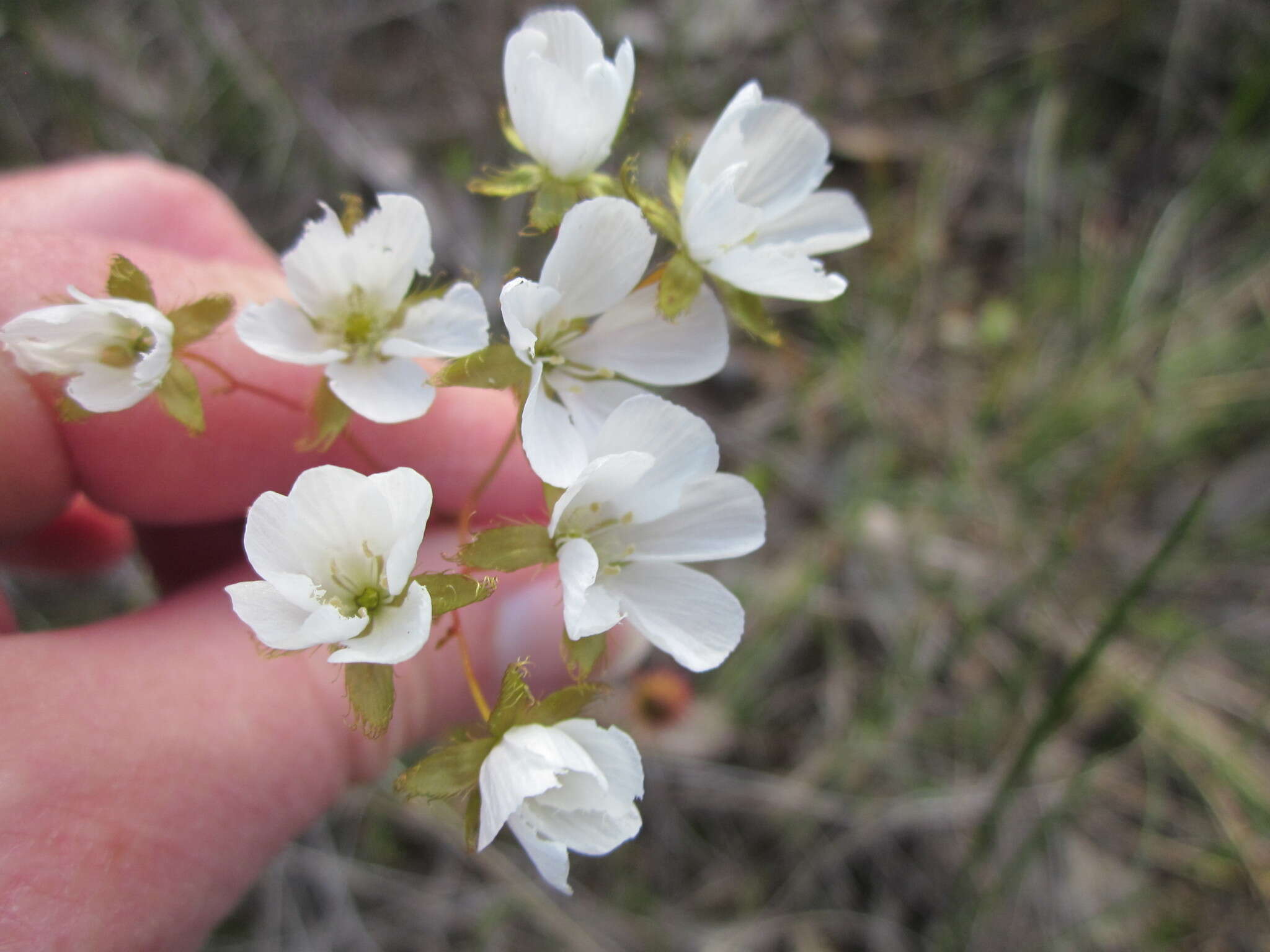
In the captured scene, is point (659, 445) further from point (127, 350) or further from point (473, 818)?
point (127, 350)

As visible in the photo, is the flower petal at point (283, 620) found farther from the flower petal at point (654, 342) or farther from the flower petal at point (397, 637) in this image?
the flower petal at point (654, 342)

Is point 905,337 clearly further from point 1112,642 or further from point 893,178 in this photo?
point 1112,642

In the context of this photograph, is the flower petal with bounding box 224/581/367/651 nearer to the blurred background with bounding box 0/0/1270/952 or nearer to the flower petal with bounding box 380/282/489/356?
the flower petal with bounding box 380/282/489/356

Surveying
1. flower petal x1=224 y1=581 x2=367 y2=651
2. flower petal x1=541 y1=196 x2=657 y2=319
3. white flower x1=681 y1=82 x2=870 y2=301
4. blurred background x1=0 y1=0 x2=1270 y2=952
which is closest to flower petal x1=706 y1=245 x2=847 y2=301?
white flower x1=681 y1=82 x2=870 y2=301

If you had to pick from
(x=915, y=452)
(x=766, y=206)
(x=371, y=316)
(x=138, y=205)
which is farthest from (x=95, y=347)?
(x=915, y=452)

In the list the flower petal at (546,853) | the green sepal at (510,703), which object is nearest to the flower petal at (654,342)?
the green sepal at (510,703)

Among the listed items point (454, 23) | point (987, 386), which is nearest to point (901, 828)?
point (987, 386)
